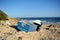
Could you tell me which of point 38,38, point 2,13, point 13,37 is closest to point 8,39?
point 13,37

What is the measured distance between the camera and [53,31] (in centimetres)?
498

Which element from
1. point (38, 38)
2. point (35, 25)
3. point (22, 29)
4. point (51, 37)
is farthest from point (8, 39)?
point (35, 25)

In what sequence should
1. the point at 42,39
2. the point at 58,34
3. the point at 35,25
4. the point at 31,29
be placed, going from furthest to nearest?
the point at 35,25, the point at 31,29, the point at 58,34, the point at 42,39

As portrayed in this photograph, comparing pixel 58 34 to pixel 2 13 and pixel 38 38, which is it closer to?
pixel 38 38

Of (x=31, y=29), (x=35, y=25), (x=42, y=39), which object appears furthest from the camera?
(x=35, y=25)

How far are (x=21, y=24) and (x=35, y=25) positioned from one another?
0.69m

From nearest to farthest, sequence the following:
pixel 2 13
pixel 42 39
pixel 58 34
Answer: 1. pixel 42 39
2. pixel 58 34
3. pixel 2 13

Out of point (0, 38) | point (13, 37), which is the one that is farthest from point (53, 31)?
point (0, 38)

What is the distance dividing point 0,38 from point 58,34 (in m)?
1.66

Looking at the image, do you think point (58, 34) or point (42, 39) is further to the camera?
point (58, 34)

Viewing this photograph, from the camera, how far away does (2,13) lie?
40.6 feet

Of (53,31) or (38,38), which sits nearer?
(38,38)

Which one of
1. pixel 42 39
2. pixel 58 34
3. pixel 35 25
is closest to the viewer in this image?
Result: pixel 42 39

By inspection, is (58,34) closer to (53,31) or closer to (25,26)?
(53,31)
